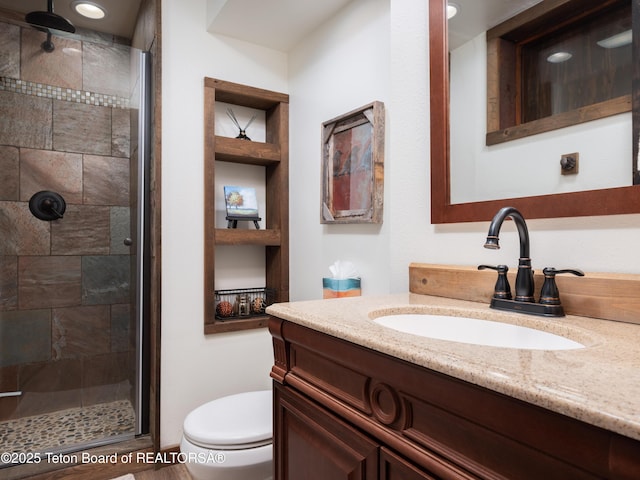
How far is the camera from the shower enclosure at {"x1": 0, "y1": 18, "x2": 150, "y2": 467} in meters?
2.15

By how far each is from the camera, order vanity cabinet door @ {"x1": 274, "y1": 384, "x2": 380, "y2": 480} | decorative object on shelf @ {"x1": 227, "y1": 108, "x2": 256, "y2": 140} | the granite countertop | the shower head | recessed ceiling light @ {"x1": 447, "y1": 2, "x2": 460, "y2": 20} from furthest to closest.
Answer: decorative object on shelf @ {"x1": 227, "y1": 108, "x2": 256, "y2": 140}
the shower head
recessed ceiling light @ {"x1": 447, "y1": 2, "x2": 460, "y2": 20}
vanity cabinet door @ {"x1": 274, "y1": 384, "x2": 380, "y2": 480}
the granite countertop

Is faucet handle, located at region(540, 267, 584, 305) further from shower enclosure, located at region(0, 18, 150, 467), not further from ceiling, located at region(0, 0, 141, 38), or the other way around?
ceiling, located at region(0, 0, 141, 38)

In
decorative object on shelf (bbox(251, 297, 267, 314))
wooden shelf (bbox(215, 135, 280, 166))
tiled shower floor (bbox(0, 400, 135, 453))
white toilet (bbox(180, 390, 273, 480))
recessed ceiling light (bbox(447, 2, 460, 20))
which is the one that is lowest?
tiled shower floor (bbox(0, 400, 135, 453))

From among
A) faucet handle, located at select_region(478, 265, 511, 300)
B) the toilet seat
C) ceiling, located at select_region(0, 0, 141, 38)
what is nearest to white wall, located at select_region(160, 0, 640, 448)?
faucet handle, located at select_region(478, 265, 511, 300)

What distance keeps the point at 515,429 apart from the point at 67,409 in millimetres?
2585

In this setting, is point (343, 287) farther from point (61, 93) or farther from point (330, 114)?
point (61, 93)

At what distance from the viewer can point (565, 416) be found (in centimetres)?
46

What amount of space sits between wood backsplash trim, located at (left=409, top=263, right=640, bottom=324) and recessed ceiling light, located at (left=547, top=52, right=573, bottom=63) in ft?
1.76

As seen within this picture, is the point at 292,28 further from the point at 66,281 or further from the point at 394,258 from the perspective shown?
the point at 66,281

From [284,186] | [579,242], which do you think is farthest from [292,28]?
[579,242]

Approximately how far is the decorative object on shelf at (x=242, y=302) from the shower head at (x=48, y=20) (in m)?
1.76

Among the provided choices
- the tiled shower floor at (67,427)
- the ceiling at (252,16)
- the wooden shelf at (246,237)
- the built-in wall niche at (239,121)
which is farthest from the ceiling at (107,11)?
the tiled shower floor at (67,427)

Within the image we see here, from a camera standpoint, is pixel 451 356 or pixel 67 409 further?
pixel 67 409

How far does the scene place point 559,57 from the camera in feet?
3.29
